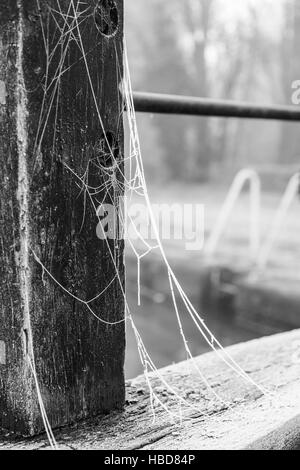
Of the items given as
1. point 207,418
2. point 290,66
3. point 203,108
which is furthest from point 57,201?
point 290,66

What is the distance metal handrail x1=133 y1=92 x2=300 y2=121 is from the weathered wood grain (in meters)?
0.60

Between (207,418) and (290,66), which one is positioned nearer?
(207,418)

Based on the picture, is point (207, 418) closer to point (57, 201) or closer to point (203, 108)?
point (57, 201)

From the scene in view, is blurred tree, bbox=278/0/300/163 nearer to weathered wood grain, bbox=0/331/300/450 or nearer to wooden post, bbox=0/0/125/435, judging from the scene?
weathered wood grain, bbox=0/331/300/450

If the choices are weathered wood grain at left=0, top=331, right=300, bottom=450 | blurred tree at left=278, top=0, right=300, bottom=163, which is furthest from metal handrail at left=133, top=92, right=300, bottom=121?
blurred tree at left=278, top=0, right=300, bottom=163

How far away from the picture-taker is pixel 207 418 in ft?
3.40

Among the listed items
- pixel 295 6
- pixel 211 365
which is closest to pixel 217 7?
pixel 295 6

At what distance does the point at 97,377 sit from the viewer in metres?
1.02

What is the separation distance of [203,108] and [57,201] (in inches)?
25.3

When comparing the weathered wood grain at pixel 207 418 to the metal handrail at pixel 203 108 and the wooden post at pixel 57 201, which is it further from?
the metal handrail at pixel 203 108

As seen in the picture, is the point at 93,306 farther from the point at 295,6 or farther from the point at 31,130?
the point at 295,6

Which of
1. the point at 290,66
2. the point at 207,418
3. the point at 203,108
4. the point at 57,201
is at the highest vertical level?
the point at 290,66
